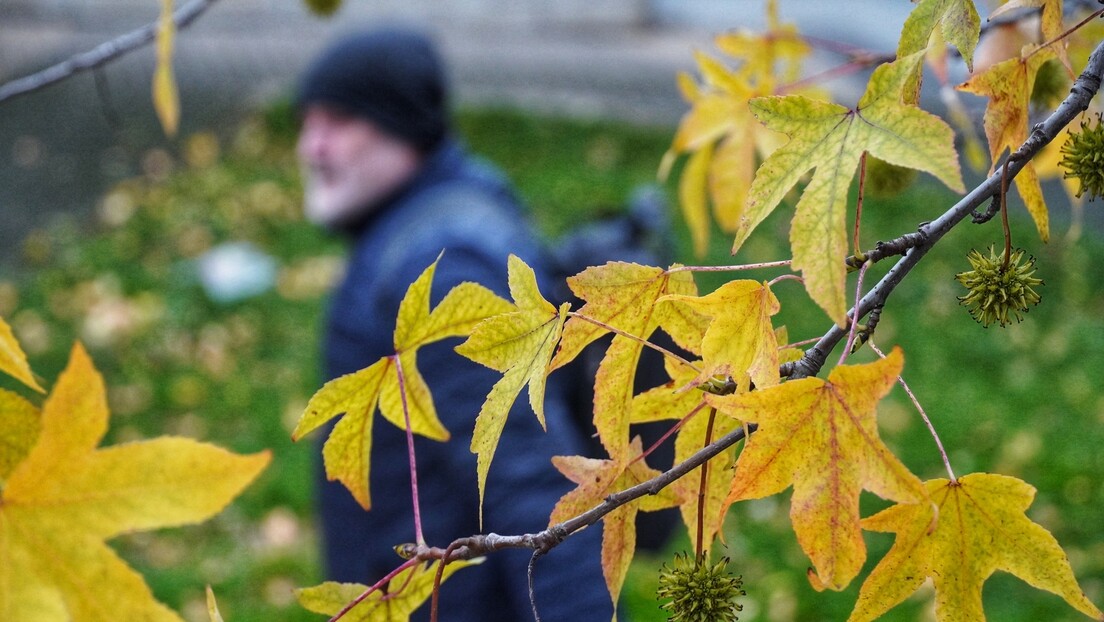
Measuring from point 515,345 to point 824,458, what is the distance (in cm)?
19

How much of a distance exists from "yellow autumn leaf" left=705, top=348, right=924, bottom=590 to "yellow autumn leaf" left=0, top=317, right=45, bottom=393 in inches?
15.2

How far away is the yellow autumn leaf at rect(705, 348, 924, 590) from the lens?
0.60 meters

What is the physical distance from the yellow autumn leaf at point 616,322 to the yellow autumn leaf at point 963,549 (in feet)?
0.53

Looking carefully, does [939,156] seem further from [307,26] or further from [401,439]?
[307,26]

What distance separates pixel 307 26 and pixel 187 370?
18.0ft

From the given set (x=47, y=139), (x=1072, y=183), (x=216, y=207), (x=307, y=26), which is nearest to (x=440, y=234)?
(x=1072, y=183)

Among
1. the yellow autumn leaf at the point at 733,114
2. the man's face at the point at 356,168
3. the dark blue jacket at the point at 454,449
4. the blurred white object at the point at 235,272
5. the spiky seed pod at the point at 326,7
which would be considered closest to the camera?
the yellow autumn leaf at the point at 733,114

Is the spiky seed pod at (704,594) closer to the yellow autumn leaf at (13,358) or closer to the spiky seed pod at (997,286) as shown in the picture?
the spiky seed pod at (997,286)

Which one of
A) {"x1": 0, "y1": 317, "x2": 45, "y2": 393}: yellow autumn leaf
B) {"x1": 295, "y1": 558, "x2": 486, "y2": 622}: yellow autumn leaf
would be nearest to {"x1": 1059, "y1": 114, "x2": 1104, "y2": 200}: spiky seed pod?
{"x1": 295, "y1": 558, "x2": 486, "y2": 622}: yellow autumn leaf

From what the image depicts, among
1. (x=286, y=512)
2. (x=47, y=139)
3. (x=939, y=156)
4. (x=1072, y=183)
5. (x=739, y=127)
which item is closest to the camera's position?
(x=939, y=156)

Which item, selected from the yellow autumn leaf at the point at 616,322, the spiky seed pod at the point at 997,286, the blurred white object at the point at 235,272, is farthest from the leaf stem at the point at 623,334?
the blurred white object at the point at 235,272

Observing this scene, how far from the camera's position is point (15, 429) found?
2.24 ft

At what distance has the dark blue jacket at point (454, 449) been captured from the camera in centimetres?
193

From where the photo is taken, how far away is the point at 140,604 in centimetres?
60
